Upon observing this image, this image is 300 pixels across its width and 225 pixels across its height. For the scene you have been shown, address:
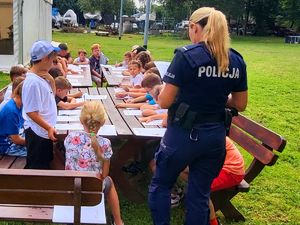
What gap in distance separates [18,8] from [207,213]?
Result: 9547 mm

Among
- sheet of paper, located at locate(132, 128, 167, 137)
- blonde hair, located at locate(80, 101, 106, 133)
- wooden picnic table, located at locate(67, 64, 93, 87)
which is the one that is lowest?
wooden picnic table, located at locate(67, 64, 93, 87)

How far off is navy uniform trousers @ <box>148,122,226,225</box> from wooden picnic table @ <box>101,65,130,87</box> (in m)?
4.29

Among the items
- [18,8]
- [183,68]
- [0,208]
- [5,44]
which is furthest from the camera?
[5,44]

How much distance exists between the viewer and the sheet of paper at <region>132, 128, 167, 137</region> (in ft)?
12.3

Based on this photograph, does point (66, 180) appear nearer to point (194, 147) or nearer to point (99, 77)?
point (194, 147)

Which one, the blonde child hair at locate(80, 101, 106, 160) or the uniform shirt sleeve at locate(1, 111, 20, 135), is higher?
the blonde child hair at locate(80, 101, 106, 160)

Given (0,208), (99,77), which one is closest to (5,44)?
(99,77)

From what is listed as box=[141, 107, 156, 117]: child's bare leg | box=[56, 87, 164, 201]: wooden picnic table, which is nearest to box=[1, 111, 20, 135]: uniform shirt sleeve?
box=[56, 87, 164, 201]: wooden picnic table

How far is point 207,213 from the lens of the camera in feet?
10.1

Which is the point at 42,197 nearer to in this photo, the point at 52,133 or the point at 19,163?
the point at 52,133

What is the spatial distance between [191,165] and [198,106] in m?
Answer: 0.42

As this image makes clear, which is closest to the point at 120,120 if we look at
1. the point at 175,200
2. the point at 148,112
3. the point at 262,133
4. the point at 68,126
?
the point at 148,112

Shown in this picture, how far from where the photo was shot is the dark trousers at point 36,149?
144 inches

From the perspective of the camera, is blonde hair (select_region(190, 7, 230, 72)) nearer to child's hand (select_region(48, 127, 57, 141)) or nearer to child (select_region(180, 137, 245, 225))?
child (select_region(180, 137, 245, 225))
